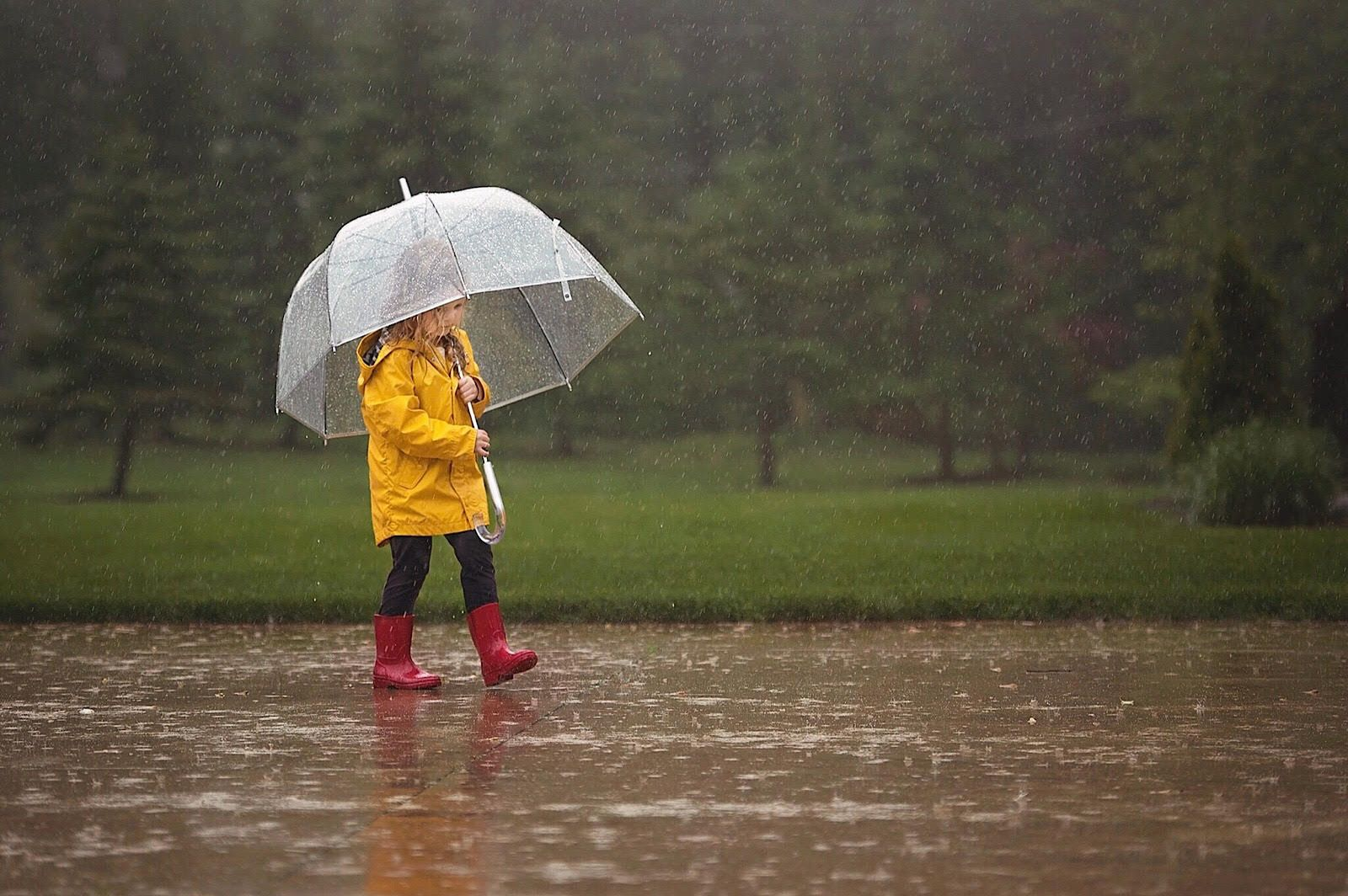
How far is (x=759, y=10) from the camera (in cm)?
3312

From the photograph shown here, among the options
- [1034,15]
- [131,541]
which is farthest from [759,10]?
[131,541]

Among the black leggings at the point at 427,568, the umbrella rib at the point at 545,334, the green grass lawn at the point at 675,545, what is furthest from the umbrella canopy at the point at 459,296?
the green grass lawn at the point at 675,545

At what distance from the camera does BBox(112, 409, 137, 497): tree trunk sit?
25938 millimetres

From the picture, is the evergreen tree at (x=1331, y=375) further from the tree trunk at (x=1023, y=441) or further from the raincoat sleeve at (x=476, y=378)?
the raincoat sleeve at (x=476, y=378)

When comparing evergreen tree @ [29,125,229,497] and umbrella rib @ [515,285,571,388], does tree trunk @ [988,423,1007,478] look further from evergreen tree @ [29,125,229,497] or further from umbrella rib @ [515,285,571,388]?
umbrella rib @ [515,285,571,388]

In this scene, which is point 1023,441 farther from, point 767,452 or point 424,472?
point 424,472

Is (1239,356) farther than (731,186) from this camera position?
No

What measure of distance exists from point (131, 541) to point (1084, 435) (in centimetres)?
1590

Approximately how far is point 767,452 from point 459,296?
20.8 metres

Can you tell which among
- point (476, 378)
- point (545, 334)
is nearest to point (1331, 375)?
point (545, 334)

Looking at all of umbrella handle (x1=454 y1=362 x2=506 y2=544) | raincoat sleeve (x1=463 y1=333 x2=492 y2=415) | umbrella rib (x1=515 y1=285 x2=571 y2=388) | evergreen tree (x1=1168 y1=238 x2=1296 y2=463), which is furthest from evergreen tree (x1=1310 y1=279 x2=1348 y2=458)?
umbrella handle (x1=454 y1=362 x2=506 y2=544)

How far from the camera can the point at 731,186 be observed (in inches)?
1072

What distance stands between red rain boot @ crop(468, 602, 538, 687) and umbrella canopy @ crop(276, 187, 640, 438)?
43.9 inches

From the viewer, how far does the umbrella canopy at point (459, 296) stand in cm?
727
